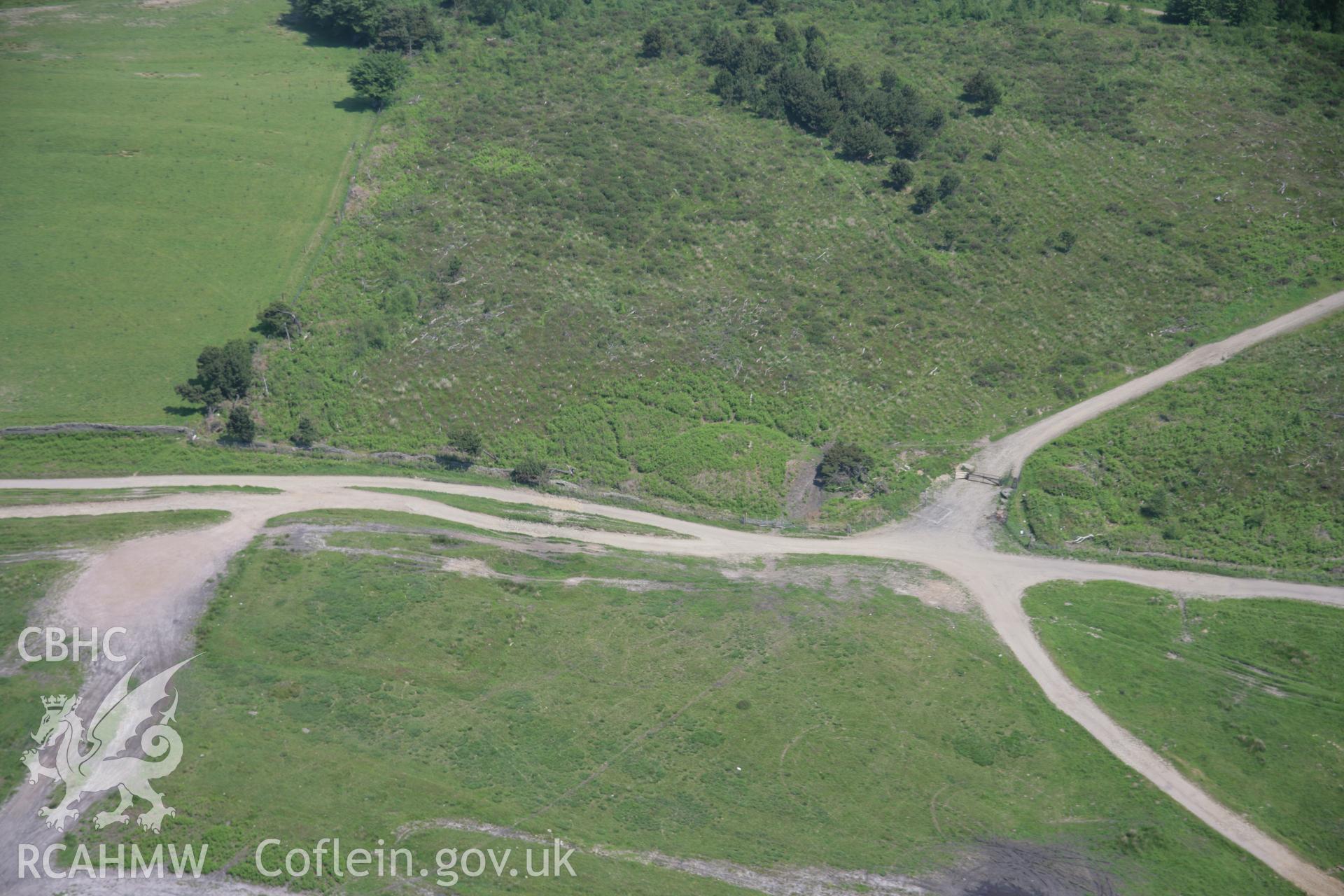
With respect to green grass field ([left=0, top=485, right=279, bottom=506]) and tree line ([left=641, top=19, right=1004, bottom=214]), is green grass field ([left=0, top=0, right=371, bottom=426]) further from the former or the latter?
tree line ([left=641, top=19, right=1004, bottom=214])

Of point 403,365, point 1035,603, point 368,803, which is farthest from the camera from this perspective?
point 403,365

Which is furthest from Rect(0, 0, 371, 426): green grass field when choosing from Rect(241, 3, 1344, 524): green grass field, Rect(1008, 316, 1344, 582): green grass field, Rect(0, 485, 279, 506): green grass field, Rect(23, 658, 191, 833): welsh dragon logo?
Rect(1008, 316, 1344, 582): green grass field

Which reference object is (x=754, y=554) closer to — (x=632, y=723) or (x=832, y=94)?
(x=632, y=723)

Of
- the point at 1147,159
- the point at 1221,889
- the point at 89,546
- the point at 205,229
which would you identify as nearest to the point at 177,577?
the point at 89,546

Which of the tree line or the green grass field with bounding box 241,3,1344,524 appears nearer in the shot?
the green grass field with bounding box 241,3,1344,524

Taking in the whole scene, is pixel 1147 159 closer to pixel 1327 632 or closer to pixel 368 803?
pixel 1327 632

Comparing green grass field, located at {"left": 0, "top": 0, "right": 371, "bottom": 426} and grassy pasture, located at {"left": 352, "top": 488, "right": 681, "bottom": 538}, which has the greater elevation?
green grass field, located at {"left": 0, "top": 0, "right": 371, "bottom": 426}

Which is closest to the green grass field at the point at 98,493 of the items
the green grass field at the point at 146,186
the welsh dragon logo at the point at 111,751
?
the green grass field at the point at 146,186
